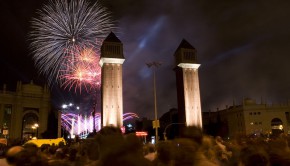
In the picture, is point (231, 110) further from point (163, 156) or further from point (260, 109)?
point (163, 156)

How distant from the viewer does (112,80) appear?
254 feet

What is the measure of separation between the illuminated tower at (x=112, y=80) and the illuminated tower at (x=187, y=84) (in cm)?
1699

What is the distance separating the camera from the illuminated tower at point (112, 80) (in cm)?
7450

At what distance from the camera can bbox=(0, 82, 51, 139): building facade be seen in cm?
7606

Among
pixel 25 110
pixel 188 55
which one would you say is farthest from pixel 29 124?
pixel 188 55

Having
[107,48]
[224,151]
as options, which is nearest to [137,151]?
[224,151]

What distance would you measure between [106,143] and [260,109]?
104044 millimetres

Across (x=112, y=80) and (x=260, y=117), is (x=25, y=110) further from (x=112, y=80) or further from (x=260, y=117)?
(x=260, y=117)

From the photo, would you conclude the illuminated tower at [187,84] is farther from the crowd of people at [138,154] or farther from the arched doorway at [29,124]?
the crowd of people at [138,154]

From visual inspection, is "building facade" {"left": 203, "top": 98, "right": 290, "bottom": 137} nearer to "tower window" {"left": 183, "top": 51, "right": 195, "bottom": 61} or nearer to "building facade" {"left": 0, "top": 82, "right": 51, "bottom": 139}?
"tower window" {"left": 183, "top": 51, "right": 195, "bottom": 61}

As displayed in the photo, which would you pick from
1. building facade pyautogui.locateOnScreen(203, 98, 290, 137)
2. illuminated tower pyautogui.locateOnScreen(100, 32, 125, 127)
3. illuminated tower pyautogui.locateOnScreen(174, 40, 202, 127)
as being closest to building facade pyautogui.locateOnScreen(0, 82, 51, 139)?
illuminated tower pyautogui.locateOnScreen(100, 32, 125, 127)

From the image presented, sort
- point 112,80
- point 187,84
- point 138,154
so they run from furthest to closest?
1. point 187,84
2. point 112,80
3. point 138,154

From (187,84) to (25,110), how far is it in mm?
41622

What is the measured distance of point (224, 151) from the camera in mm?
11688
